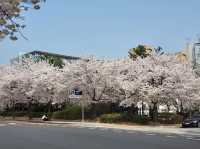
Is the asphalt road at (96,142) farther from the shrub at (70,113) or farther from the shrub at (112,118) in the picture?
the shrub at (70,113)

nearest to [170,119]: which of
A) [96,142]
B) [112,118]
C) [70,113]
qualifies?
[112,118]

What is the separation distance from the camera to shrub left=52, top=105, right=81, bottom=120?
64.4 m

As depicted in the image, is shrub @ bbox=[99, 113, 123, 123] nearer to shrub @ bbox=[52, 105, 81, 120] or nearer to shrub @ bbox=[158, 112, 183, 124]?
shrub @ bbox=[158, 112, 183, 124]

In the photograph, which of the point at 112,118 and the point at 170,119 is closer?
the point at 170,119

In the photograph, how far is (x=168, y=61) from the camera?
5375 cm

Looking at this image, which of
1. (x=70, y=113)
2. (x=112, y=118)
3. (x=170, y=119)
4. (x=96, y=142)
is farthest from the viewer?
(x=70, y=113)

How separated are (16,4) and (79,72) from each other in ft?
165

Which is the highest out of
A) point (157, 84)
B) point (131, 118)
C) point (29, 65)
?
point (29, 65)

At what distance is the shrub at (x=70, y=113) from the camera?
64438 mm

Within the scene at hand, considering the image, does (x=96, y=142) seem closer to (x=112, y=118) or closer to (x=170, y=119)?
(x=112, y=118)

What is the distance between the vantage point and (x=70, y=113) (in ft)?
214

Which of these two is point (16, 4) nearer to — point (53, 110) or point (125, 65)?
point (125, 65)

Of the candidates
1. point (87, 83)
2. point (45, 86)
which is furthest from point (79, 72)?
point (45, 86)

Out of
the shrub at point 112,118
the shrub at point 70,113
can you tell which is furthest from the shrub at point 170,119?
the shrub at point 70,113
